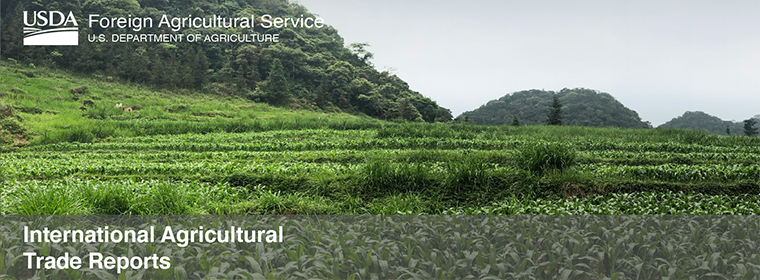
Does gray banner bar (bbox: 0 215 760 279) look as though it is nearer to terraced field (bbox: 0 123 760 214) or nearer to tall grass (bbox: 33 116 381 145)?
terraced field (bbox: 0 123 760 214)

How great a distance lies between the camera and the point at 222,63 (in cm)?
4469

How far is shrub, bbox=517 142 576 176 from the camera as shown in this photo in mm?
6781

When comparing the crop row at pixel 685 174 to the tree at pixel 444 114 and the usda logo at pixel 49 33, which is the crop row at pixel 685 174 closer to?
the usda logo at pixel 49 33

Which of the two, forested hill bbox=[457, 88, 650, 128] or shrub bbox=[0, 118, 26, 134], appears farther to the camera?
forested hill bbox=[457, 88, 650, 128]

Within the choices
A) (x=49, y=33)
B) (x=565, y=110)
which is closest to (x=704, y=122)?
(x=565, y=110)

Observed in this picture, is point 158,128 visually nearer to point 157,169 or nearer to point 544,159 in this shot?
point 157,169

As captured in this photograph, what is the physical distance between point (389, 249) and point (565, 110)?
4969 centimetres

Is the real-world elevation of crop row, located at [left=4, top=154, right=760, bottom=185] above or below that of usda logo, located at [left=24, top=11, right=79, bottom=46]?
below

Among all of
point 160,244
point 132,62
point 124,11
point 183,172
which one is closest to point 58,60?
point 132,62

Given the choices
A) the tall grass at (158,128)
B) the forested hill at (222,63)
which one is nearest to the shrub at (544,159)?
the tall grass at (158,128)

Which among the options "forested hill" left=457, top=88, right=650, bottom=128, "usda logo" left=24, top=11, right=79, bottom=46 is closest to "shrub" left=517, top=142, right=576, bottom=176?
"usda logo" left=24, top=11, right=79, bottom=46

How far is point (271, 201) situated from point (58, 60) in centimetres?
3899

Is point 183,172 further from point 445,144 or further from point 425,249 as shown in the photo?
point 445,144

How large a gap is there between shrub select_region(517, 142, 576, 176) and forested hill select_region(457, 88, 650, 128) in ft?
102
